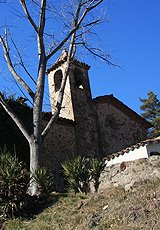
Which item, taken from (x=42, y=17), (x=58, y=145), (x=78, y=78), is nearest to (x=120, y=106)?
(x=78, y=78)

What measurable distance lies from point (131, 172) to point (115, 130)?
871 cm

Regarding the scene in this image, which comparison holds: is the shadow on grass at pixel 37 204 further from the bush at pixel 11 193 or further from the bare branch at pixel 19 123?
the bare branch at pixel 19 123

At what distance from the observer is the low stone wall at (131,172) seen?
254 inches

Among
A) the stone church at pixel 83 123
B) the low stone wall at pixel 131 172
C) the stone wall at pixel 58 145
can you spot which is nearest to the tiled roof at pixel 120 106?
the stone church at pixel 83 123

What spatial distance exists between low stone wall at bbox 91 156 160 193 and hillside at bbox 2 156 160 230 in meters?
0.15

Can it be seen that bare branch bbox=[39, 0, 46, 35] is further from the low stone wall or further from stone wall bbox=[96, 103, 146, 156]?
stone wall bbox=[96, 103, 146, 156]

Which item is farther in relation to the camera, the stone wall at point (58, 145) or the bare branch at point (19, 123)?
the stone wall at point (58, 145)

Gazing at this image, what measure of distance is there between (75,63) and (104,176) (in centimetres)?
935

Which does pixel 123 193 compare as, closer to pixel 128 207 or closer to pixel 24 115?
pixel 128 207

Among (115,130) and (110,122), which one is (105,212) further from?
(110,122)

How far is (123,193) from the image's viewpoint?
512cm

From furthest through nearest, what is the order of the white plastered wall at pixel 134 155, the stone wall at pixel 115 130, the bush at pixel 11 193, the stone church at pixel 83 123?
the stone wall at pixel 115 130
the stone church at pixel 83 123
the white plastered wall at pixel 134 155
the bush at pixel 11 193

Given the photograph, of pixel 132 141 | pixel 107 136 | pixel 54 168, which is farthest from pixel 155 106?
pixel 54 168

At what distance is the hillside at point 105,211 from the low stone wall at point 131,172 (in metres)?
0.15
